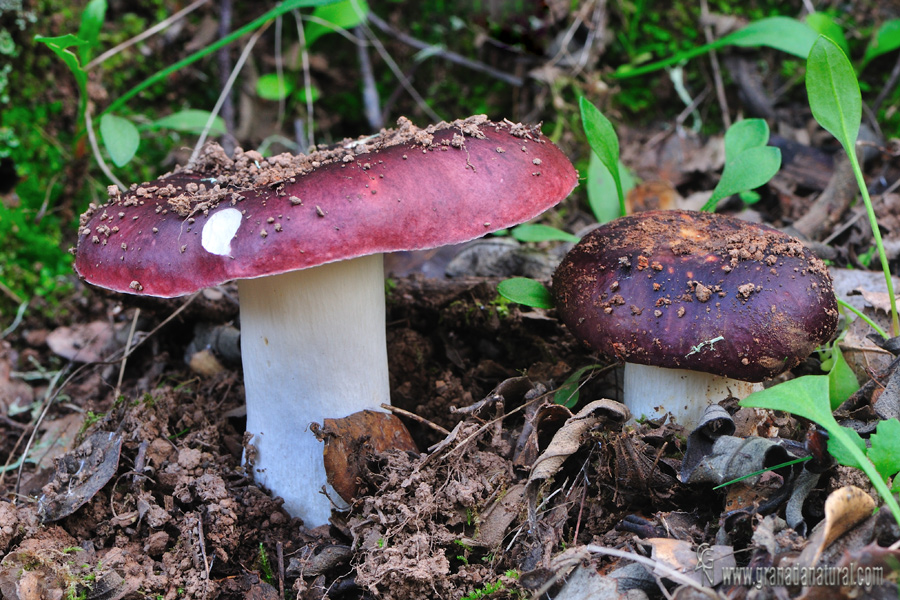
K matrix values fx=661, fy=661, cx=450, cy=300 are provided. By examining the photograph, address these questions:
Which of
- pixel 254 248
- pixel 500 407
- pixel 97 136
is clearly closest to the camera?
pixel 254 248

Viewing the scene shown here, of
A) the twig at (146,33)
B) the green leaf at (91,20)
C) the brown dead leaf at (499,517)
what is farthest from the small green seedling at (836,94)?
the twig at (146,33)

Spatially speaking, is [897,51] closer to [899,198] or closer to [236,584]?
[899,198]

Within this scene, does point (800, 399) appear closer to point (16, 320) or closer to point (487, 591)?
point (487, 591)

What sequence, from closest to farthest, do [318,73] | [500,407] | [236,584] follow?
[236,584]
[500,407]
[318,73]

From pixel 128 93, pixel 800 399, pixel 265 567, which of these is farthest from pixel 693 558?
pixel 128 93

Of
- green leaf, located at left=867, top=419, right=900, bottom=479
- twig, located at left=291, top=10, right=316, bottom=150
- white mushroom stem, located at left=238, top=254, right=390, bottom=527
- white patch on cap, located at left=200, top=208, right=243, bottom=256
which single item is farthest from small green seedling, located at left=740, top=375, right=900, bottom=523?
twig, located at left=291, top=10, right=316, bottom=150

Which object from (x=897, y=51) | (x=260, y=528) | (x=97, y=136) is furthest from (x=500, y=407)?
(x=897, y=51)
